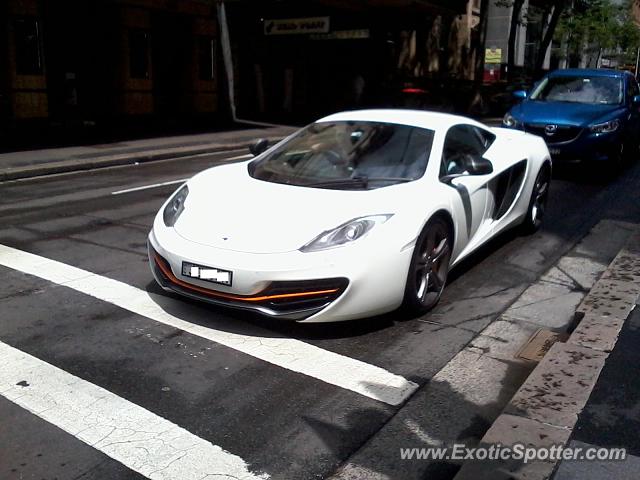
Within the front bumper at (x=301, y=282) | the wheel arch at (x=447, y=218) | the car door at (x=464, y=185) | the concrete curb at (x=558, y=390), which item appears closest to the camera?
the concrete curb at (x=558, y=390)

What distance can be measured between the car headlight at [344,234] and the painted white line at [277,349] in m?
0.66

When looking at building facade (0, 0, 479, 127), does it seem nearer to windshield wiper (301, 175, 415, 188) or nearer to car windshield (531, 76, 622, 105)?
car windshield (531, 76, 622, 105)

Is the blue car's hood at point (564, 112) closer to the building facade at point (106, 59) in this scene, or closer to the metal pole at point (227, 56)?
the metal pole at point (227, 56)

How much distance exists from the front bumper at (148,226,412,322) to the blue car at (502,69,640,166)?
722 cm

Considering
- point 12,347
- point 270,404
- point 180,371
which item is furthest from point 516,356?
point 12,347

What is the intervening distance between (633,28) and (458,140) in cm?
4097

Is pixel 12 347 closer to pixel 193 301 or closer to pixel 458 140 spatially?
pixel 193 301

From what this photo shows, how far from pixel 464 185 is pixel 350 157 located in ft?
3.05

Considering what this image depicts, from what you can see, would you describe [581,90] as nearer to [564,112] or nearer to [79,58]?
[564,112]

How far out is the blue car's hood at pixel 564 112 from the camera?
1107 centimetres

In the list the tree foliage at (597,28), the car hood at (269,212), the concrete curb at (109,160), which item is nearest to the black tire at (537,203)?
the car hood at (269,212)

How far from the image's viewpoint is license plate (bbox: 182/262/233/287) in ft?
14.7

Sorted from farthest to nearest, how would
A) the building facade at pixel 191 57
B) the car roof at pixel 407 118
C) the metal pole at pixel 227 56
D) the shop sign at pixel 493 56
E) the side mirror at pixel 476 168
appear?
the shop sign at pixel 493 56 < the metal pole at pixel 227 56 < the building facade at pixel 191 57 < the car roof at pixel 407 118 < the side mirror at pixel 476 168

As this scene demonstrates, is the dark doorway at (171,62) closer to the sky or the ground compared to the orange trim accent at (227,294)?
closer to the sky
